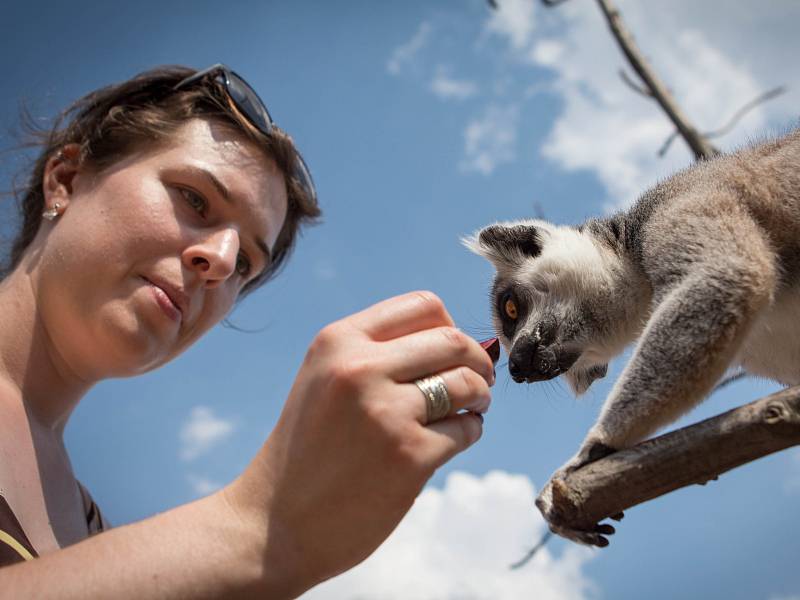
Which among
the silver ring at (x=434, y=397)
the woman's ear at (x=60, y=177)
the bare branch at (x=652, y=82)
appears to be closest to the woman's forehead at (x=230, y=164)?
the woman's ear at (x=60, y=177)

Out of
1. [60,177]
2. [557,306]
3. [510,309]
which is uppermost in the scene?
[60,177]

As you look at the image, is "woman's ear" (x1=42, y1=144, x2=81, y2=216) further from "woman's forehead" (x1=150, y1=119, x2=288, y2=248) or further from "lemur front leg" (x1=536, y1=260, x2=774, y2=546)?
"lemur front leg" (x1=536, y1=260, x2=774, y2=546)

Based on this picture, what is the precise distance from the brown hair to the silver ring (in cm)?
229

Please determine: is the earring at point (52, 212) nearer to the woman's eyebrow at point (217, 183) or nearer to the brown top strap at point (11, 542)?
the woman's eyebrow at point (217, 183)

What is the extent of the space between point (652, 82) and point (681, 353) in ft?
11.1

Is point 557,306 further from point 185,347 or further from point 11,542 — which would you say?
point 11,542

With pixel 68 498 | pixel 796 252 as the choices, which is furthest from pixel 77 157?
pixel 796 252

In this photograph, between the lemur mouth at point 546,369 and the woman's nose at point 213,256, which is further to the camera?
the lemur mouth at point 546,369

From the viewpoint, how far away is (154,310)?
2812mm

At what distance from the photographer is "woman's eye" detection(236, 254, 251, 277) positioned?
3.58 metres

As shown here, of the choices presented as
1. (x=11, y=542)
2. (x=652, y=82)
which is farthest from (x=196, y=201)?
(x=652, y=82)

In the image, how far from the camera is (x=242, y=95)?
3.80 meters

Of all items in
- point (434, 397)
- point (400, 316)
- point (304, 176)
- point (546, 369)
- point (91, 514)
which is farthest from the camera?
point (304, 176)

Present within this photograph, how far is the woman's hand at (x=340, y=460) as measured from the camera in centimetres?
157
